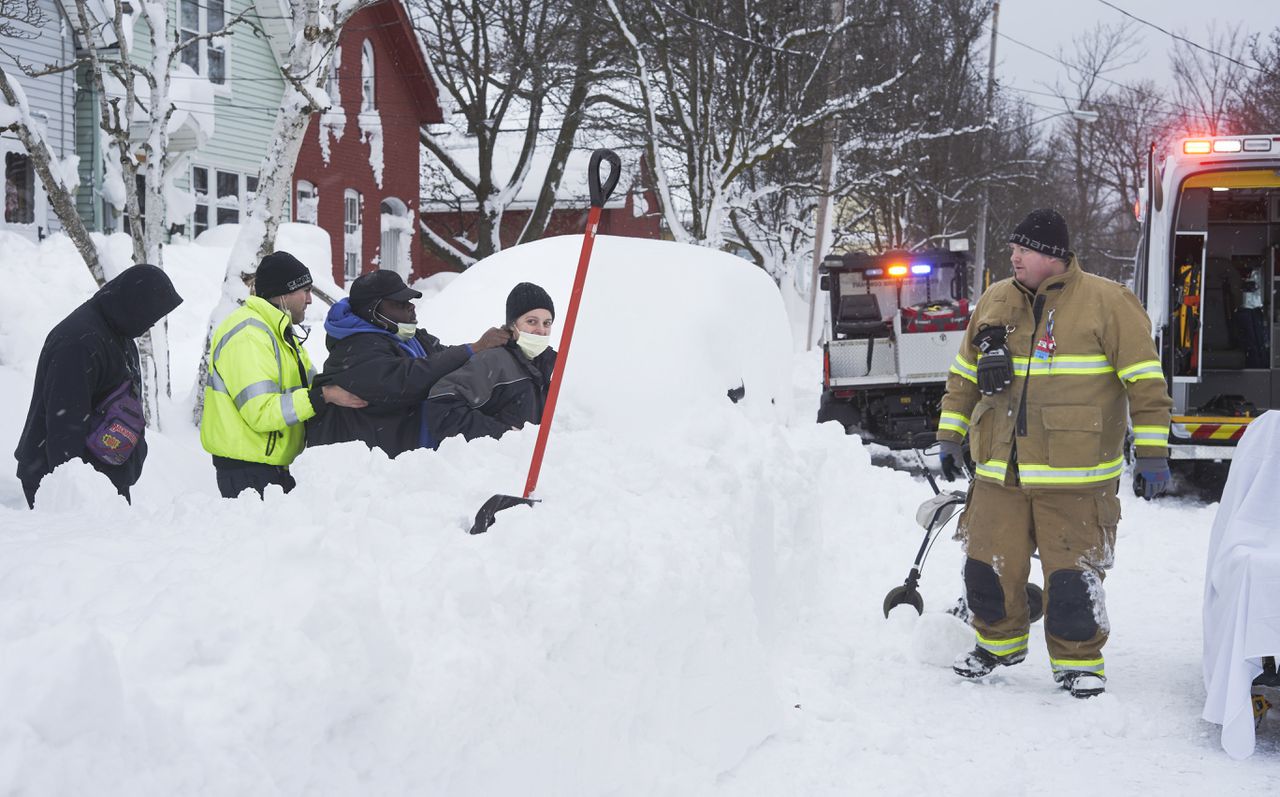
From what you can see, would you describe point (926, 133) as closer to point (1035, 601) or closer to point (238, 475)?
point (1035, 601)

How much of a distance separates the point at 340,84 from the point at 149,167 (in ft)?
52.8

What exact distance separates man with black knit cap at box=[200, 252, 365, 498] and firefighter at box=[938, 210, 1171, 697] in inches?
105

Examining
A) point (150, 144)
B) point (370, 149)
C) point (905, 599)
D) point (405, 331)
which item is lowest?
point (905, 599)

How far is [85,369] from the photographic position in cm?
442

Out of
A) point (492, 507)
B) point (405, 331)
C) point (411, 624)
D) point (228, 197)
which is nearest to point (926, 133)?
point (228, 197)

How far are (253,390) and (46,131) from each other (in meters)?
15.5

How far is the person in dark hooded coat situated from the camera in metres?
4.40

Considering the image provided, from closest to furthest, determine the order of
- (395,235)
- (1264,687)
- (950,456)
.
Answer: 1. (1264,687)
2. (950,456)
3. (395,235)

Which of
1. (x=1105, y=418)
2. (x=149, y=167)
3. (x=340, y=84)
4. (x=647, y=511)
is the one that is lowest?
(x=647, y=511)

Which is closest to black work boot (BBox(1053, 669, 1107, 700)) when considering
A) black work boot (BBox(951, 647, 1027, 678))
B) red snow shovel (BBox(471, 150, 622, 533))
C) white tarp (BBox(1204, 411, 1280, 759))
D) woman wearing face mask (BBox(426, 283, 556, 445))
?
black work boot (BBox(951, 647, 1027, 678))

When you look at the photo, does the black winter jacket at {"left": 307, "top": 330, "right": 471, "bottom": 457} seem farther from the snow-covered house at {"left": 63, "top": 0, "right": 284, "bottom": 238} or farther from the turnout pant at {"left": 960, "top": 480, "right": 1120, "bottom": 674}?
the snow-covered house at {"left": 63, "top": 0, "right": 284, "bottom": 238}

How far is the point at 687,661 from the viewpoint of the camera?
4.04 meters

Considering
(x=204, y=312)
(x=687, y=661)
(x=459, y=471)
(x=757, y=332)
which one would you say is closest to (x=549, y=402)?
(x=459, y=471)

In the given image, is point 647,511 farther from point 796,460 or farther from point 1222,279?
point 1222,279
